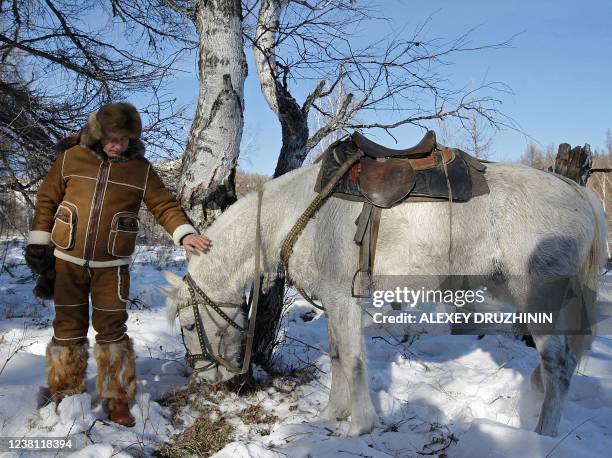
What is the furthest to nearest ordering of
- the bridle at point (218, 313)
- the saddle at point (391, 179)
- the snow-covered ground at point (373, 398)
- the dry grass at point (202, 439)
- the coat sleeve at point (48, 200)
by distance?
the bridle at point (218, 313), the saddle at point (391, 179), the coat sleeve at point (48, 200), the dry grass at point (202, 439), the snow-covered ground at point (373, 398)

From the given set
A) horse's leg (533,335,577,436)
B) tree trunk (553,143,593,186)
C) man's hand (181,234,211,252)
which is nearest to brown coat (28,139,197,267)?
man's hand (181,234,211,252)

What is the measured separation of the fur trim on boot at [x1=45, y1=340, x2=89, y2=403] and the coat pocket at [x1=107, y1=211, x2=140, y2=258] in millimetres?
690

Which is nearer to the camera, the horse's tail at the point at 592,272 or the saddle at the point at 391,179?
the saddle at the point at 391,179

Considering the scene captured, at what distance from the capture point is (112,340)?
2.87 metres

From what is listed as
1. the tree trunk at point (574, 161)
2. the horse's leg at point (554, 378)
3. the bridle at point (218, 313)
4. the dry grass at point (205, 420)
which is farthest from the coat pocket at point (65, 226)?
the tree trunk at point (574, 161)

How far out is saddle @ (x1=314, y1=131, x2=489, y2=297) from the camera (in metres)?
2.87

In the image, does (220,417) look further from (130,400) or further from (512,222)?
(512,222)

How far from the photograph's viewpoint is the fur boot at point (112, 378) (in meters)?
2.84

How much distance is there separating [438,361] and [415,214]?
2415mm

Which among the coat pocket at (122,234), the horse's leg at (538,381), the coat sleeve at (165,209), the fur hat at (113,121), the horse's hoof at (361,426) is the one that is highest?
the fur hat at (113,121)

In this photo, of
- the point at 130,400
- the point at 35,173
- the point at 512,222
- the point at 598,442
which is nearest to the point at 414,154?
the point at 512,222

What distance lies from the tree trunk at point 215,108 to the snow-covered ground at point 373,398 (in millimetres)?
1153

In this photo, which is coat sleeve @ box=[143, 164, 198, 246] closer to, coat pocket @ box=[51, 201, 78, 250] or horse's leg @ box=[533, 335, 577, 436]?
coat pocket @ box=[51, 201, 78, 250]

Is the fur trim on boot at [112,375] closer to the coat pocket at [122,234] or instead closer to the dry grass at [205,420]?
the dry grass at [205,420]
